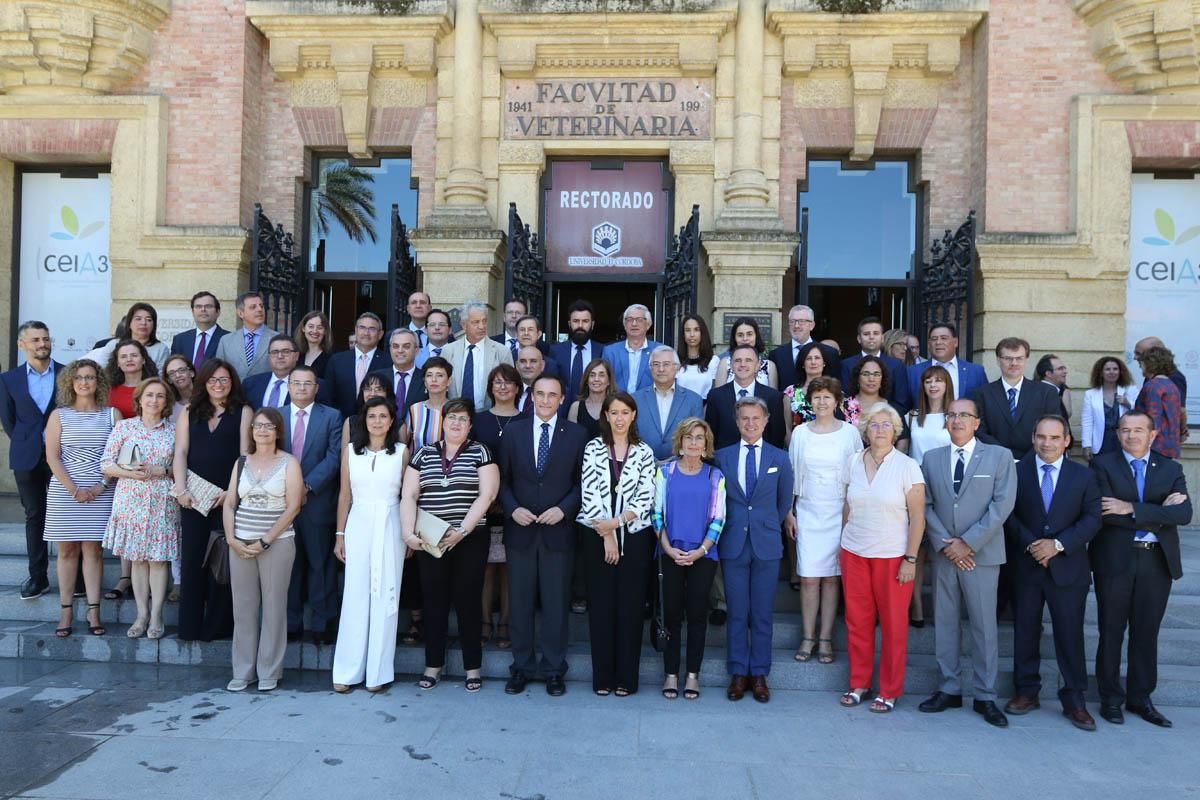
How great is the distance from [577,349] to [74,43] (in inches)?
291

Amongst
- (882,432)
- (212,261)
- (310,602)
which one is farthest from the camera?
(212,261)

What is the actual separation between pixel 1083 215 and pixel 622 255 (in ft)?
17.4

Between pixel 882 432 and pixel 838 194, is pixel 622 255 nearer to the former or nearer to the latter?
pixel 838 194

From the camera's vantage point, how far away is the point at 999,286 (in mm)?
10000

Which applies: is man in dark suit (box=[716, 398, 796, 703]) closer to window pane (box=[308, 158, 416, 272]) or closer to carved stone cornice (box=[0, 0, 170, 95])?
window pane (box=[308, 158, 416, 272])

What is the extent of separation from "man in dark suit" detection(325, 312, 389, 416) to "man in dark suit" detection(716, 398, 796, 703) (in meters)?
3.14

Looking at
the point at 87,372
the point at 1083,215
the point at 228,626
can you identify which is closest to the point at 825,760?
the point at 228,626

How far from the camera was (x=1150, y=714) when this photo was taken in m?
5.64

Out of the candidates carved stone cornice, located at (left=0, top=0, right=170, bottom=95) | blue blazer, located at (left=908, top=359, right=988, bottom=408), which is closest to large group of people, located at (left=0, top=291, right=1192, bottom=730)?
blue blazer, located at (left=908, top=359, right=988, bottom=408)

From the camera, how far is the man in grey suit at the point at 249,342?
7590mm

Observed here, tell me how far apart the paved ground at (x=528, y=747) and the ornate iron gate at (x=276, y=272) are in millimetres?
5399

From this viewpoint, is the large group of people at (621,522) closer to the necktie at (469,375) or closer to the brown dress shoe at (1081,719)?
the brown dress shoe at (1081,719)

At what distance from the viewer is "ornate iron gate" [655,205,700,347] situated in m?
9.48

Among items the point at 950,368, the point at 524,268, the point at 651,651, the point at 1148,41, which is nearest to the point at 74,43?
the point at 524,268
